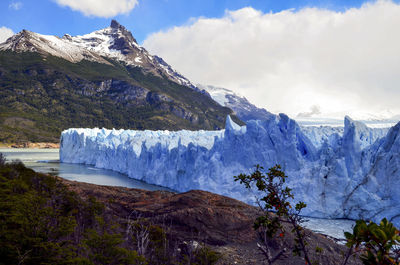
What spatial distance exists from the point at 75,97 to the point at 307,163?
120 meters

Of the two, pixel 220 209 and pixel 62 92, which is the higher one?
pixel 62 92

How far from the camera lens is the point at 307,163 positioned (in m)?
18.3

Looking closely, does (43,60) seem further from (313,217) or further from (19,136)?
(313,217)

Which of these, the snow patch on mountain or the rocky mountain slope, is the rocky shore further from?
the snow patch on mountain

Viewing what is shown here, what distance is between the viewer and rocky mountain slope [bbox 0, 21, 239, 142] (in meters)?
97.4

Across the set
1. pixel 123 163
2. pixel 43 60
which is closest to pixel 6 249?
pixel 123 163

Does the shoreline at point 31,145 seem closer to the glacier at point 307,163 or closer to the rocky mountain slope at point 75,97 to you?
the rocky mountain slope at point 75,97

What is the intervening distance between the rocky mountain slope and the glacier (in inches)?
2684

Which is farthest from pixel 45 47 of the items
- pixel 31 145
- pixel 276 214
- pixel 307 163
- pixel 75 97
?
pixel 276 214

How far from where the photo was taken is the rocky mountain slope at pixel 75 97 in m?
97.4

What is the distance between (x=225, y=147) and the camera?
22.2 metres

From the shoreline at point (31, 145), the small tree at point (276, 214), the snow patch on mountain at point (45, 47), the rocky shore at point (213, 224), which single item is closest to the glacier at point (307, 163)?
the rocky shore at point (213, 224)

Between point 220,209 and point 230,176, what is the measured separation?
7395 mm

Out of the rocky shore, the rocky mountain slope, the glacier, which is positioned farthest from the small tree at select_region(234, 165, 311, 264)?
the rocky mountain slope
